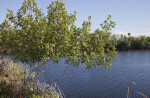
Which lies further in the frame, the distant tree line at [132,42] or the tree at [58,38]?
the distant tree line at [132,42]

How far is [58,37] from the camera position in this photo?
10500mm

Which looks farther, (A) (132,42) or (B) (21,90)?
(A) (132,42)

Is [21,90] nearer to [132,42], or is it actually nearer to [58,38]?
[58,38]

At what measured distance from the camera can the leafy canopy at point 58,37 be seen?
10336mm

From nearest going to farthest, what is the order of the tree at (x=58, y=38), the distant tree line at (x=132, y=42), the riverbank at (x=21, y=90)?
the tree at (x=58, y=38), the riverbank at (x=21, y=90), the distant tree line at (x=132, y=42)

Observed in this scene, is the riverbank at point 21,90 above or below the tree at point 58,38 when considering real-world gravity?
below

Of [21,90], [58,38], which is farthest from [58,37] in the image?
[21,90]

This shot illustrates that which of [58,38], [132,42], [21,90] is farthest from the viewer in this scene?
[132,42]

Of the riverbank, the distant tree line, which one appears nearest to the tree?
the riverbank

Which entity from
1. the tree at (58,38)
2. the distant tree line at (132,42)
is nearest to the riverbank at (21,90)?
the tree at (58,38)

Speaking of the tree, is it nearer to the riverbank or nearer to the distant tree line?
the riverbank

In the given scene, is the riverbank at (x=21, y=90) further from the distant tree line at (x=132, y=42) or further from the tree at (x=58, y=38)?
the distant tree line at (x=132, y=42)

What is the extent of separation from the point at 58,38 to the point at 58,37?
69mm

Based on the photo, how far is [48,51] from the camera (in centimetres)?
948
